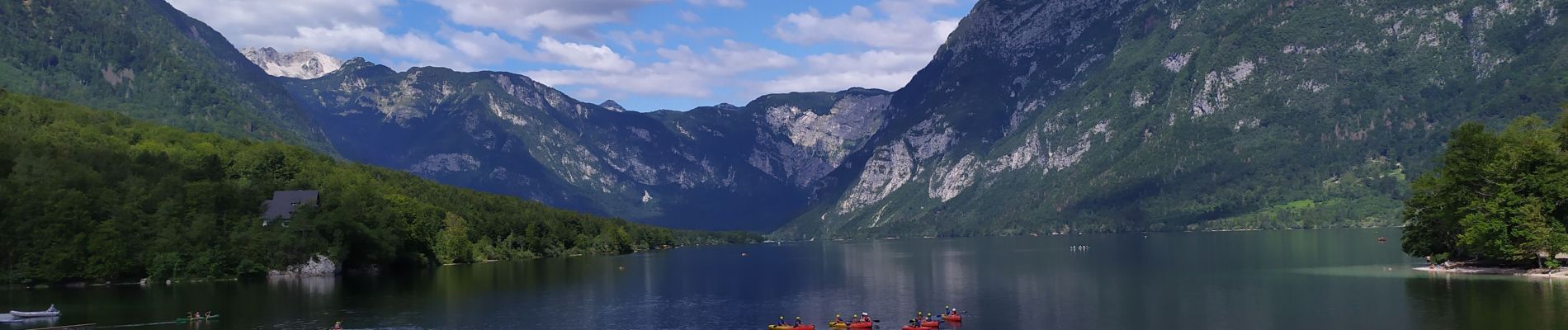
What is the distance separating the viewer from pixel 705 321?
323ft

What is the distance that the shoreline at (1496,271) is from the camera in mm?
Answer: 105206

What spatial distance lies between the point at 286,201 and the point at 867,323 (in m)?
104

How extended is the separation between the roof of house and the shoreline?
432ft

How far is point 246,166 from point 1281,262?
509 ft

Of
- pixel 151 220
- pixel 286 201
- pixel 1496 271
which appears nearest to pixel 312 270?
pixel 286 201

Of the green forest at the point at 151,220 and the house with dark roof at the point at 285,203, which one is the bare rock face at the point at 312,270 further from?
the house with dark roof at the point at 285,203

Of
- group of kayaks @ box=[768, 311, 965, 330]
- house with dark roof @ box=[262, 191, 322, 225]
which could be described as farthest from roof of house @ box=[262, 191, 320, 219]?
group of kayaks @ box=[768, 311, 965, 330]

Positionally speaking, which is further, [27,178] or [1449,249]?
[27,178]

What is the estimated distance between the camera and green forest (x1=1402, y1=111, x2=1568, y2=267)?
106 meters

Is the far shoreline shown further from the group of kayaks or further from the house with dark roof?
the house with dark roof

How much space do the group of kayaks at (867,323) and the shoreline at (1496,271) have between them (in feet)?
172

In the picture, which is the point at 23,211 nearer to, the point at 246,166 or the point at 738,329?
the point at 246,166

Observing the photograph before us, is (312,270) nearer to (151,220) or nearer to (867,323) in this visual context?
(151,220)

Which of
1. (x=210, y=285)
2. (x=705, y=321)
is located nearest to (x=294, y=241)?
(x=210, y=285)
